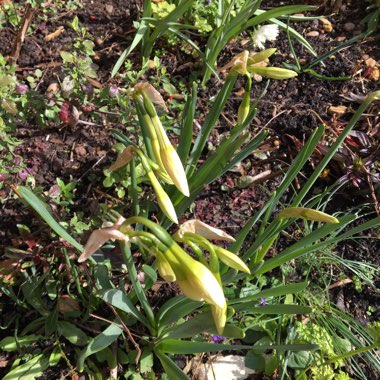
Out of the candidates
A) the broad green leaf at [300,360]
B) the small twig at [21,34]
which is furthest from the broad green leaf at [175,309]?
the small twig at [21,34]

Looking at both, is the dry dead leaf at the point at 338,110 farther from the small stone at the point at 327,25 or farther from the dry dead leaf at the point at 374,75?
the small stone at the point at 327,25

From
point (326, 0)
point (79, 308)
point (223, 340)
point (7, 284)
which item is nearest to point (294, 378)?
point (223, 340)

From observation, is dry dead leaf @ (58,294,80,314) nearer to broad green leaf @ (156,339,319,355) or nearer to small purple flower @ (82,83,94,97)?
broad green leaf @ (156,339,319,355)

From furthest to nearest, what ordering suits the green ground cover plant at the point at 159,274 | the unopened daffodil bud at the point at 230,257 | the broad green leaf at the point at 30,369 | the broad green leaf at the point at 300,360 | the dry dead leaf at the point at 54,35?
the dry dead leaf at the point at 54,35 < the broad green leaf at the point at 300,360 < the broad green leaf at the point at 30,369 < the green ground cover plant at the point at 159,274 < the unopened daffodil bud at the point at 230,257

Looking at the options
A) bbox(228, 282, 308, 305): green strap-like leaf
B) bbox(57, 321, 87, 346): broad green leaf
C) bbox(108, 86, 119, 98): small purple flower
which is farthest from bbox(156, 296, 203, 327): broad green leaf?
bbox(108, 86, 119, 98): small purple flower

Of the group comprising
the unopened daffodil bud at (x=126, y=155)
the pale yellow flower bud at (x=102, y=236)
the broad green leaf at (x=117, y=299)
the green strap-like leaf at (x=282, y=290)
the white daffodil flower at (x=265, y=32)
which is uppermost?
the white daffodil flower at (x=265, y=32)

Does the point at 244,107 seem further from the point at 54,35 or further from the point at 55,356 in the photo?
the point at 54,35

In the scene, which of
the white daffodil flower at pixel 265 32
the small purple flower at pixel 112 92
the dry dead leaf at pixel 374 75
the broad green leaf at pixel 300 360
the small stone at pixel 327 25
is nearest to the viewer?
the broad green leaf at pixel 300 360

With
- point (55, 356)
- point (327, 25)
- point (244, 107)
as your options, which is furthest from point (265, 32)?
point (55, 356)

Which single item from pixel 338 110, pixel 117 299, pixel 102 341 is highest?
pixel 338 110

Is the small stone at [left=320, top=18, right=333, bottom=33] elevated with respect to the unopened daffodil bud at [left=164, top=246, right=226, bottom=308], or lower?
elevated

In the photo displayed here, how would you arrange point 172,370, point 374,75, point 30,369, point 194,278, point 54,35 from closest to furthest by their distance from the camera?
point 194,278 < point 172,370 < point 30,369 < point 54,35 < point 374,75
